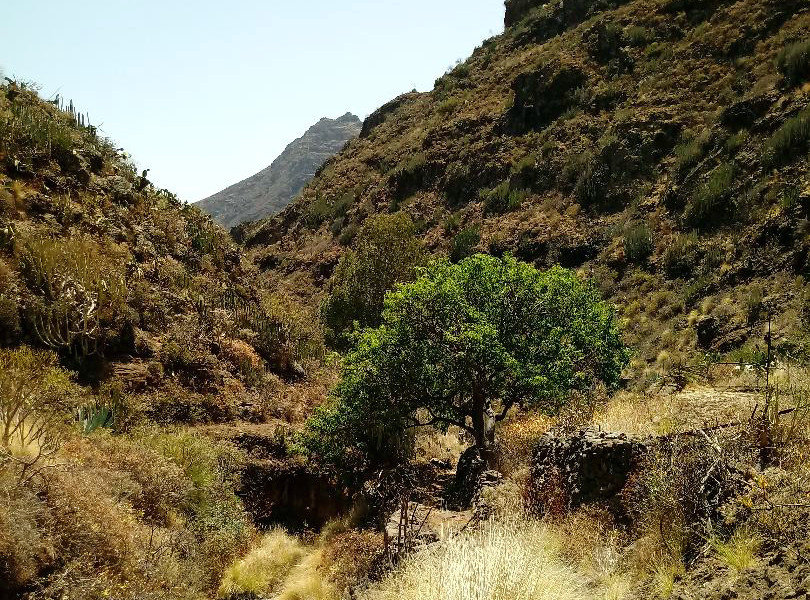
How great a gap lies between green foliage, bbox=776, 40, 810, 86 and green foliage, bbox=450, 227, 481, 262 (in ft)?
51.5

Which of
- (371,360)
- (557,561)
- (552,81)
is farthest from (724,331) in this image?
(552,81)

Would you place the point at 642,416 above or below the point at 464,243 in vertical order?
below

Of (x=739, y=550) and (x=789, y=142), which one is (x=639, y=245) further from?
(x=739, y=550)

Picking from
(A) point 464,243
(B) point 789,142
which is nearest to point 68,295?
(A) point 464,243

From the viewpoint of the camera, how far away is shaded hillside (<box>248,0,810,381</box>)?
17547 mm

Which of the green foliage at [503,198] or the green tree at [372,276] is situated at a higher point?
the green foliage at [503,198]

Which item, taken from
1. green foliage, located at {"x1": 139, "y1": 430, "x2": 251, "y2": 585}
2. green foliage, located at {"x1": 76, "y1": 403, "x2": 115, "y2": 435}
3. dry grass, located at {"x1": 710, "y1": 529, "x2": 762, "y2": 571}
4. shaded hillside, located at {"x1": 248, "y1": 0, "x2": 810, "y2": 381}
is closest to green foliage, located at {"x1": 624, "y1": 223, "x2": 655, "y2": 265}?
shaded hillside, located at {"x1": 248, "y1": 0, "x2": 810, "y2": 381}

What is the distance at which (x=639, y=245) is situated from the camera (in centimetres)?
2233

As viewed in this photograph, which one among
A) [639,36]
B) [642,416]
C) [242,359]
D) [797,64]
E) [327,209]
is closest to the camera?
[642,416]

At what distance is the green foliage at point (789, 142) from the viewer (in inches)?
742

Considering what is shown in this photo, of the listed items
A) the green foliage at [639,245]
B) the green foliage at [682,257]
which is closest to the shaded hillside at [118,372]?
the green foliage at [639,245]

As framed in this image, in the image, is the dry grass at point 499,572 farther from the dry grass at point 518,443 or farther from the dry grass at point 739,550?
the dry grass at point 518,443

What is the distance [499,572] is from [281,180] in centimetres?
13251

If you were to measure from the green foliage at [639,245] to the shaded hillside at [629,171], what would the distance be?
62 mm
